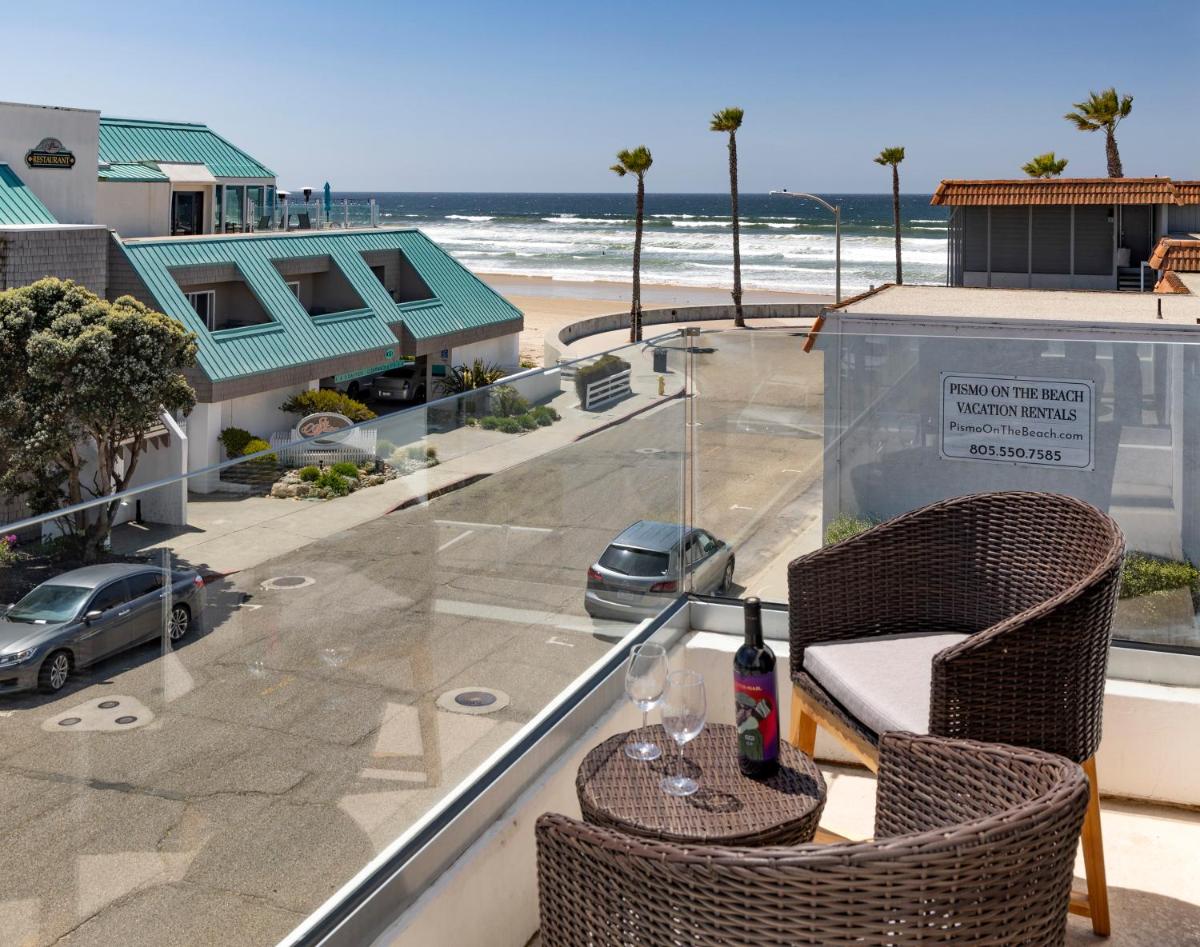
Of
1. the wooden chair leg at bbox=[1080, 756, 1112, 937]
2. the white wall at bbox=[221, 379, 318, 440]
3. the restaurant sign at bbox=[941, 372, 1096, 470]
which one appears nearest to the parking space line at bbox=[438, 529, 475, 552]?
the wooden chair leg at bbox=[1080, 756, 1112, 937]

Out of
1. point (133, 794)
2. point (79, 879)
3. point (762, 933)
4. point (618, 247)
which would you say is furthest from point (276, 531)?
point (618, 247)

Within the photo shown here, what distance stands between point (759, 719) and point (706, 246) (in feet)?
275

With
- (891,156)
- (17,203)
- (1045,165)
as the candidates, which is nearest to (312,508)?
(17,203)

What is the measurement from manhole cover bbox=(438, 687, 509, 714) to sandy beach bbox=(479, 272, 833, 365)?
146 feet

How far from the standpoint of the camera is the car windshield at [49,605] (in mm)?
1657

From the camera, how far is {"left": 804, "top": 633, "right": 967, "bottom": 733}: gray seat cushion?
2730 millimetres

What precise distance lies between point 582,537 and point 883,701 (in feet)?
3.35

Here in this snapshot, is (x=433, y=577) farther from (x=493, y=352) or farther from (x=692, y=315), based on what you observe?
(x=692, y=315)

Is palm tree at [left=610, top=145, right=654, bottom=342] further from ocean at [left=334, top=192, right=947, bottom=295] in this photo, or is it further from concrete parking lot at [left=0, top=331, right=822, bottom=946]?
concrete parking lot at [left=0, top=331, right=822, bottom=946]

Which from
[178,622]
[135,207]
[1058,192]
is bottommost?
[178,622]

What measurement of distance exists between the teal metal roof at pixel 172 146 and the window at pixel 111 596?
3186cm

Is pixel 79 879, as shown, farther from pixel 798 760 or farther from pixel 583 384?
pixel 583 384

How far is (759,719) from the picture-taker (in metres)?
2.49

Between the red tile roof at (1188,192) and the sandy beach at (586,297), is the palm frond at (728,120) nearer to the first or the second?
the sandy beach at (586,297)
